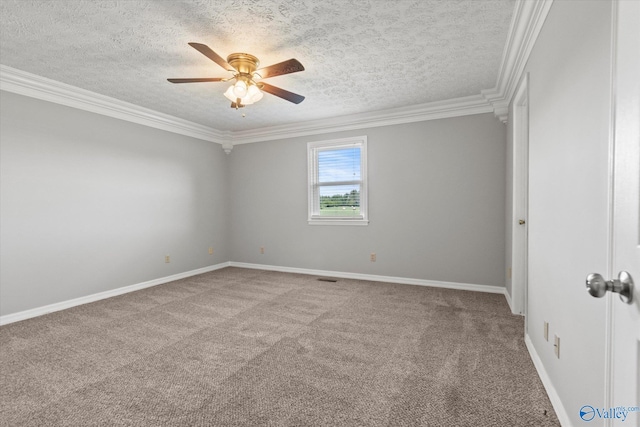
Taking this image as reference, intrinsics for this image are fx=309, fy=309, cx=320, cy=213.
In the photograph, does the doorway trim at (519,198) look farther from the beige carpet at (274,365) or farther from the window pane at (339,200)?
the window pane at (339,200)

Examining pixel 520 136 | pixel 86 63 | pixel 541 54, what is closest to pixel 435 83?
pixel 520 136

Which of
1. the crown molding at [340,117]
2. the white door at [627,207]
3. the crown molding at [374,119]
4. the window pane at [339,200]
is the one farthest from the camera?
the window pane at [339,200]

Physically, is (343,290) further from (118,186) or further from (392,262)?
(118,186)

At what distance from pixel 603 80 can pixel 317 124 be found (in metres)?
4.01

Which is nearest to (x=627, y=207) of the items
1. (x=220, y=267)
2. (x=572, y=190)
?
(x=572, y=190)

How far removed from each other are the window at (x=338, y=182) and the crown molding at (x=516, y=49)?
69.3 inches

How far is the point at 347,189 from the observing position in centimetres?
488

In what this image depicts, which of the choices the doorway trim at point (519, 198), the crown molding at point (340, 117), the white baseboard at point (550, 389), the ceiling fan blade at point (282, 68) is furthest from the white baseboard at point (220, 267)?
the ceiling fan blade at point (282, 68)

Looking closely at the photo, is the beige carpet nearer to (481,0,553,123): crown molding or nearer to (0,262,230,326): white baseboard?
(0,262,230,326): white baseboard

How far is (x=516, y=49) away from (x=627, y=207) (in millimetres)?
2309

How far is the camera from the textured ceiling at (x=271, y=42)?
6.94 feet

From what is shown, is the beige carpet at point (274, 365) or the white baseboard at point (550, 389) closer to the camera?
the white baseboard at point (550, 389)

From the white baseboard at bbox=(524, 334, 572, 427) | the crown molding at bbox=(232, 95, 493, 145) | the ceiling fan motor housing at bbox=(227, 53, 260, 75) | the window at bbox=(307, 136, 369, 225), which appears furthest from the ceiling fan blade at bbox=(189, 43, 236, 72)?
the white baseboard at bbox=(524, 334, 572, 427)

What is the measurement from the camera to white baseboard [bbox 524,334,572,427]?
155cm
